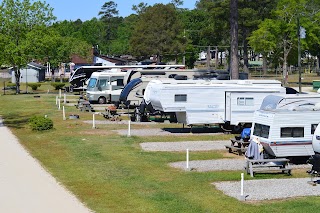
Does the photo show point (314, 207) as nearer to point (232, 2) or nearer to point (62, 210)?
point (62, 210)

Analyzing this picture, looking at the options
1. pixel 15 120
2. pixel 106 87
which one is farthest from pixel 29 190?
pixel 106 87

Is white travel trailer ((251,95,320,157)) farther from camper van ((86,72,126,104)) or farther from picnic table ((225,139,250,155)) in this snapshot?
camper van ((86,72,126,104))

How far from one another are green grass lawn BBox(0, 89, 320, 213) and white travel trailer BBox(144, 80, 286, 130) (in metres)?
1.32

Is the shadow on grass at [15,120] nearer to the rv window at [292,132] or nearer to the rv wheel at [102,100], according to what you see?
the rv wheel at [102,100]

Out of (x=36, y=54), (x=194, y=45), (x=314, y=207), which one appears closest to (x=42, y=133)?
(x=314, y=207)

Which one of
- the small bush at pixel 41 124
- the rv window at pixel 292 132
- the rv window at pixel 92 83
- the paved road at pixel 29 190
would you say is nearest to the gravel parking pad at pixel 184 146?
the rv window at pixel 292 132

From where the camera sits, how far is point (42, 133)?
95.4 ft

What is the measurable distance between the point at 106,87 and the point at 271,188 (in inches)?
1117

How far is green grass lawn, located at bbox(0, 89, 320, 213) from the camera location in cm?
1471

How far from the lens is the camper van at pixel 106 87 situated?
4341 cm

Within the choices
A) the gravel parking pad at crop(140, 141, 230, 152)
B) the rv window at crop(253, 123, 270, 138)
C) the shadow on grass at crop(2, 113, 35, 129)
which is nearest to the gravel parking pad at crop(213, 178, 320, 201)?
the rv window at crop(253, 123, 270, 138)

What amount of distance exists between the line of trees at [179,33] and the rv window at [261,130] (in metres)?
19.3

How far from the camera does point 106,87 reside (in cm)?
4378

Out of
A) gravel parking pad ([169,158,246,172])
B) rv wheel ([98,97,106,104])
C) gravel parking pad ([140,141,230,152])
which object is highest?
rv wheel ([98,97,106,104])
